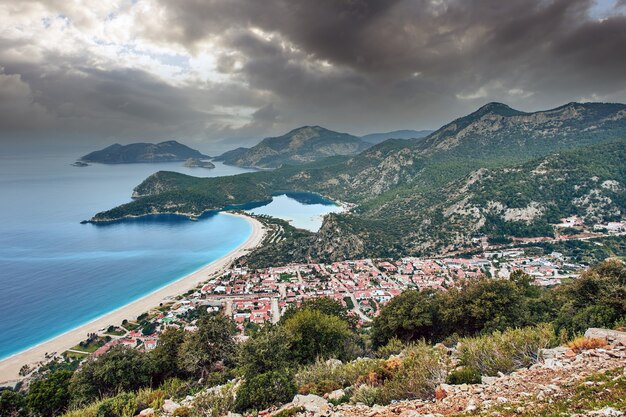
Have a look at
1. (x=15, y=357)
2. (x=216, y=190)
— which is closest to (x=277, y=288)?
(x=15, y=357)

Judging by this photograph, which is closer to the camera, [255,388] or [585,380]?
[585,380]

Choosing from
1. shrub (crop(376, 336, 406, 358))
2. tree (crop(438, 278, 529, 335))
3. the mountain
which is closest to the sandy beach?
the mountain

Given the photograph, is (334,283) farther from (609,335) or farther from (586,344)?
(586,344)

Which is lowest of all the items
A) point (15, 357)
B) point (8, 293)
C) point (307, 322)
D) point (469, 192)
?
point (15, 357)

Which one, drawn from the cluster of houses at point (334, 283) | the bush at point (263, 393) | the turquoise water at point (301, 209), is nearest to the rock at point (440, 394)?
the bush at point (263, 393)

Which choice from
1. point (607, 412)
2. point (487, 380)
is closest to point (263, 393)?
point (487, 380)

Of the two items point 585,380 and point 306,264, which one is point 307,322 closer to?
point 585,380
